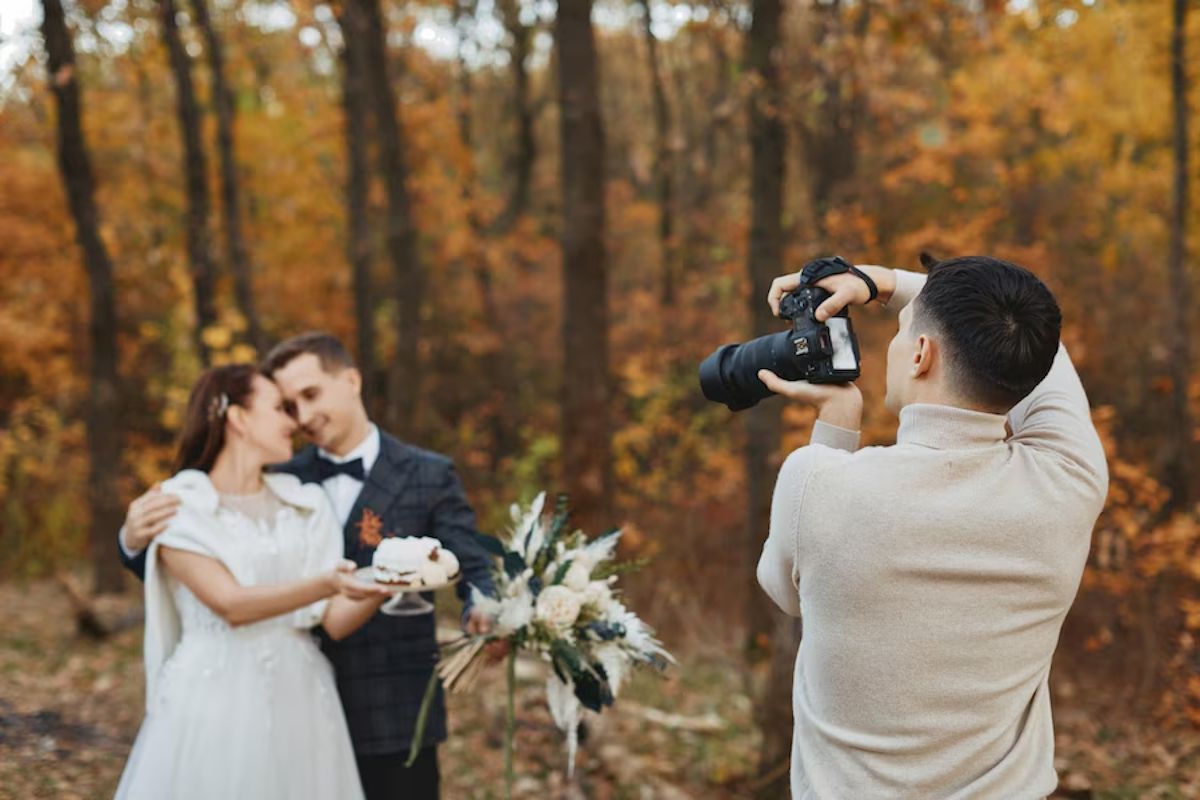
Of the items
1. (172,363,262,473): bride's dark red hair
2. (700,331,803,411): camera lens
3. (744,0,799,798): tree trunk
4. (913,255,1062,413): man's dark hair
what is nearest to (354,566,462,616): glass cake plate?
(172,363,262,473): bride's dark red hair

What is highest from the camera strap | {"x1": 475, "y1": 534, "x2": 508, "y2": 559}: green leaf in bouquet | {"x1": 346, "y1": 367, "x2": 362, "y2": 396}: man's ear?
the camera strap

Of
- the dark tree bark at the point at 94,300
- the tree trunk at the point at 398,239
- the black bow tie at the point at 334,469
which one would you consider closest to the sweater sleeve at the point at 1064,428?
the black bow tie at the point at 334,469

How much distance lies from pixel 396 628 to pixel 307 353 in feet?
3.13

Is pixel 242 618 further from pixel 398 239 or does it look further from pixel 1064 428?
pixel 398 239

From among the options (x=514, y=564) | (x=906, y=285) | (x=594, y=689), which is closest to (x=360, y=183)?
(x=514, y=564)

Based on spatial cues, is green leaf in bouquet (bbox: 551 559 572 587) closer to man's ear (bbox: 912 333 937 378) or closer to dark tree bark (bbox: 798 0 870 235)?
man's ear (bbox: 912 333 937 378)

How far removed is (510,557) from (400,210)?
8.95 meters

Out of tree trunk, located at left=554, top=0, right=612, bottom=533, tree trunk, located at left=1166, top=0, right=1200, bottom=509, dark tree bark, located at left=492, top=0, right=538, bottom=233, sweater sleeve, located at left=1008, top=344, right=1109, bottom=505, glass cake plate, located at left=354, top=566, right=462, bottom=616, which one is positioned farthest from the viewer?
dark tree bark, located at left=492, top=0, right=538, bottom=233

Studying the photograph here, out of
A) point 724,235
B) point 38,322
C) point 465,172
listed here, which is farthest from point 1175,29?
point 38,322

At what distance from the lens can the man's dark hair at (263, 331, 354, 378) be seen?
341 centimetres

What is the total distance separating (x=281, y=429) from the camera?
3268 mm

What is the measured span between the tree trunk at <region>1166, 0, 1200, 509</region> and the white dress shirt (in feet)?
25.1

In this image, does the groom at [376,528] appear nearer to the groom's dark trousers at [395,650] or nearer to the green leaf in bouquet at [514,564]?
the groom's dark trousers at [395,650]

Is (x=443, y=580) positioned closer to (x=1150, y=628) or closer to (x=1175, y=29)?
(x=1150, y=628)
